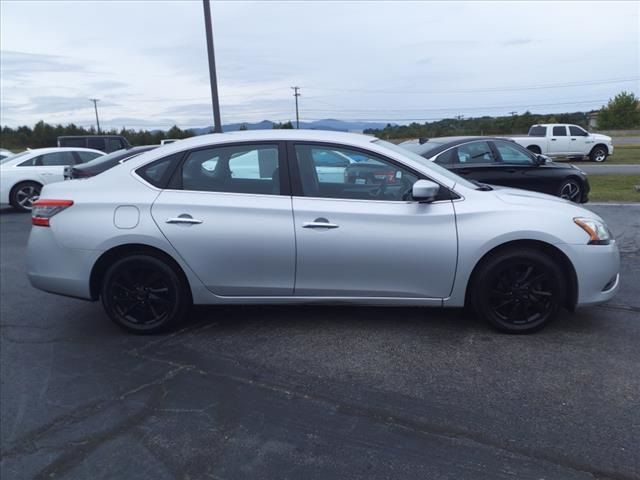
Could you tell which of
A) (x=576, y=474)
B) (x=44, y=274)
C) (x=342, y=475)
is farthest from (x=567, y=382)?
(x=44, y=274)

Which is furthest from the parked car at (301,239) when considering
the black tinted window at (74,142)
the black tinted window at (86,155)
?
the black tinted window at (74,142)

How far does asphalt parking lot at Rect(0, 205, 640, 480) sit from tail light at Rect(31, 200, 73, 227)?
98cm

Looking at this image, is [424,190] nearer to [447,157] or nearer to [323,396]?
[323,396]

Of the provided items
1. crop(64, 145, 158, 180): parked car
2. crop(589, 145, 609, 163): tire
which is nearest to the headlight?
crop(64, 145, 158, 180): parked car

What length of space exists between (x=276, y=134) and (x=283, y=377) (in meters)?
2.01

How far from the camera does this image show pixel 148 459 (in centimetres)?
281

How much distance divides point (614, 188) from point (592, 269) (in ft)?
33.5

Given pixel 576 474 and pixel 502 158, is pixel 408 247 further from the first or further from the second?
pixel 502 158

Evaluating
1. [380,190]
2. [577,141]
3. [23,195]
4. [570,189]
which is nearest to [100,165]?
[23,195]

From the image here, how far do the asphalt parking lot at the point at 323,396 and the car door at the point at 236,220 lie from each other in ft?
1.72

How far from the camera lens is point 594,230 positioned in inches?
163

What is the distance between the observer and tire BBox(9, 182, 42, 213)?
12.4m

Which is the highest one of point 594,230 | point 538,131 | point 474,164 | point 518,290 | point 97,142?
point 97,142

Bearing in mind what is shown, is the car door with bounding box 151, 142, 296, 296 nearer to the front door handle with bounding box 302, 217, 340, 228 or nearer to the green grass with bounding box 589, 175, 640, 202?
the front door handle with bounding box 302, 217, 340, 228
